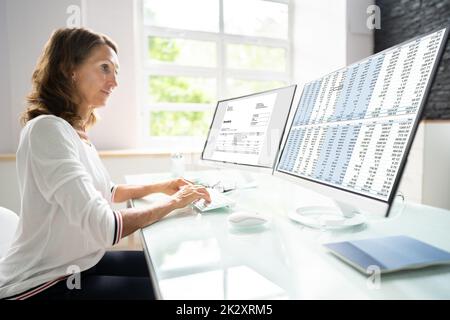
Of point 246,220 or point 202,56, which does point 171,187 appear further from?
point 202,56

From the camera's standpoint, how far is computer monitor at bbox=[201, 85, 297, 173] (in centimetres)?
118

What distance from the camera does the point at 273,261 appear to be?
2.09 ft

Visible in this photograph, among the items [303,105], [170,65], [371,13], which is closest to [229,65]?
[170,65]

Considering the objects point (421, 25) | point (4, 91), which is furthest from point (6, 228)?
point (421, 25)

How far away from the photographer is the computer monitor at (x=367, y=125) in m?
0.60

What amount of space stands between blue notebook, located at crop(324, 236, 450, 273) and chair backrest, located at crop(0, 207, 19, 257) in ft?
2.94

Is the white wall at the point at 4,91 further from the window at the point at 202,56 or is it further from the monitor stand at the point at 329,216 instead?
the monitor stand at the point at 329,216

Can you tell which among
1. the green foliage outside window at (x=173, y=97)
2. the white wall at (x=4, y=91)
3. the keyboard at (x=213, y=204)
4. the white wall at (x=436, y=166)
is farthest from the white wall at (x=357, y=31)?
the white wall at (x=4, y=91)

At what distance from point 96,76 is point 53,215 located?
18.1 inches

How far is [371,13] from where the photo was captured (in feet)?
9.77

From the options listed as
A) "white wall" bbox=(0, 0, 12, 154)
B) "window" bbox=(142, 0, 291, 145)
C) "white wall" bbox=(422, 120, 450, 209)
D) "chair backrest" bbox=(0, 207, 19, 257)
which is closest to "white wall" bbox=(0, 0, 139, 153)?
"white wall" bbox=(0, 0, 12, 154)

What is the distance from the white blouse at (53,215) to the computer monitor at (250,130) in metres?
0.61

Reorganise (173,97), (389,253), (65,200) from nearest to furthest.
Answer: (389,253)
(65,200)
(173,97)

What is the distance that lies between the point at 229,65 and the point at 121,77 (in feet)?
3.78
